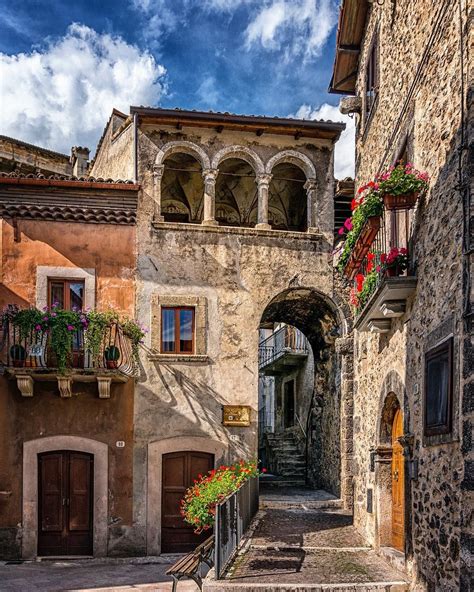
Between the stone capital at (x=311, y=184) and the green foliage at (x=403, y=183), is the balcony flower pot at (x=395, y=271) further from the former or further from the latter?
the stone capital at (x=311, y=184)

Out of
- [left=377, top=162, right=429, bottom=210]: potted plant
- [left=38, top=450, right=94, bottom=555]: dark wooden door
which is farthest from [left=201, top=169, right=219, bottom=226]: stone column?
[left=377, top=162, right=429, bottom=210]: potted plant

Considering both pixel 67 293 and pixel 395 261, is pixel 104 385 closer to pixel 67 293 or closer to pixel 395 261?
pixel 67 293

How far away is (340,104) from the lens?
14094 millimetres

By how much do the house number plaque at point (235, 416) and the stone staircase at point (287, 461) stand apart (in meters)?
5.36

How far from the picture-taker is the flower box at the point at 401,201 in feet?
28.1

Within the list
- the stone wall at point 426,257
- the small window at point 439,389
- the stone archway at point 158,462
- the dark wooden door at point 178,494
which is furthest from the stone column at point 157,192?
the small window at point 439,389

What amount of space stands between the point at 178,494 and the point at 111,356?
3529mm

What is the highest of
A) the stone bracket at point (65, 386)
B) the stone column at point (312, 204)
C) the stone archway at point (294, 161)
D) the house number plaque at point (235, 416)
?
the stone archway at point (294, 161)

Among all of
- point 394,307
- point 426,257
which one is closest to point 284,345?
point 394,307

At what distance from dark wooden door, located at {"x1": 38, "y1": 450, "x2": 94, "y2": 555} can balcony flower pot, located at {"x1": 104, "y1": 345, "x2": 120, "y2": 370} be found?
2320 millimetres

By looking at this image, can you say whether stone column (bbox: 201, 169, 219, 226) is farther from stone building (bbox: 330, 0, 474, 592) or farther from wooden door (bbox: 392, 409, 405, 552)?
wooden door (bbox: 392, 409, 405, 552)

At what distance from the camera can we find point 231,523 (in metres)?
10.5

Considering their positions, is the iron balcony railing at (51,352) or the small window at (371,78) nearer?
the small window at (371,78)

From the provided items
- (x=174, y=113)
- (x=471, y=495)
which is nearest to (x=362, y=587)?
(x=471, y=495)
